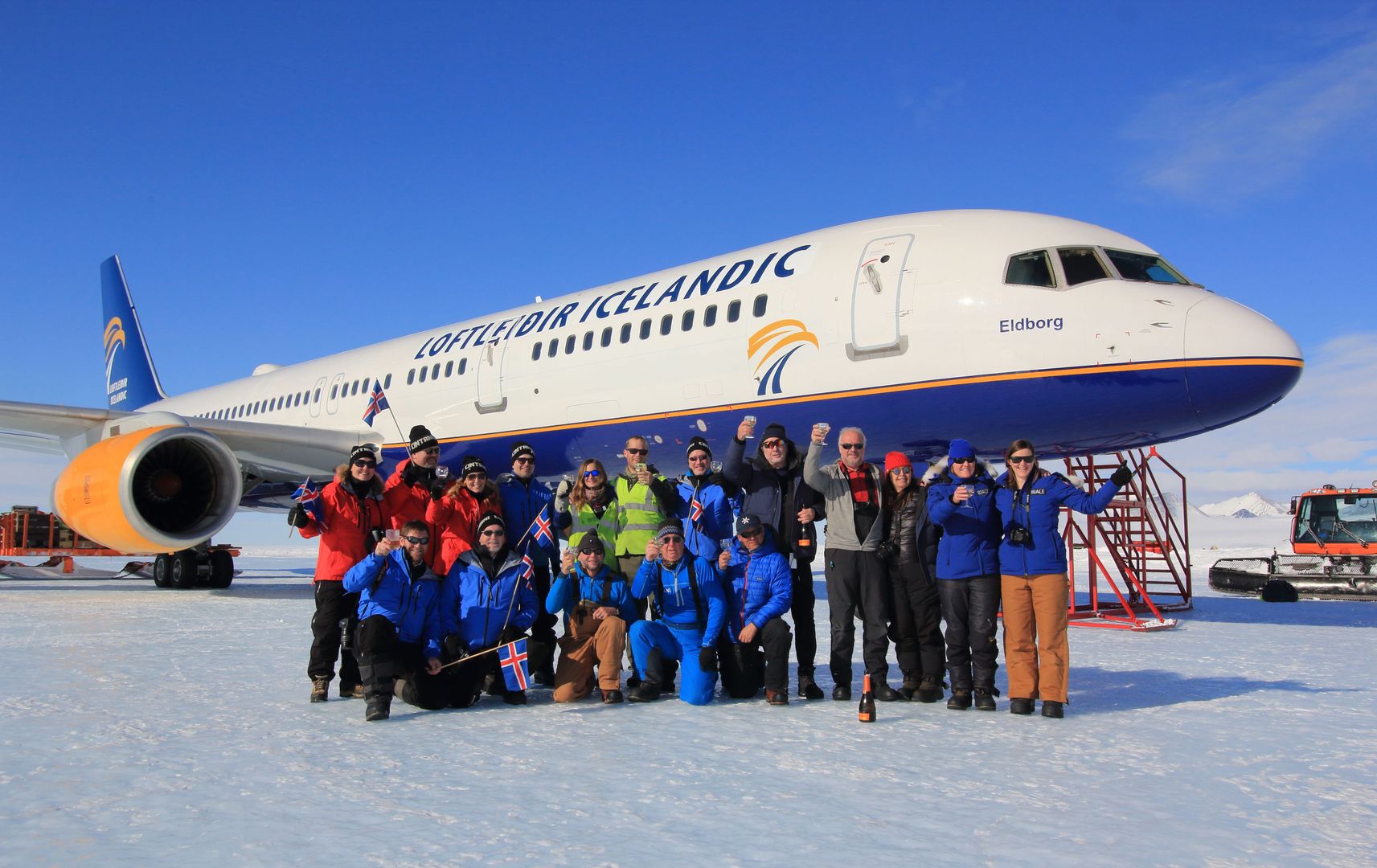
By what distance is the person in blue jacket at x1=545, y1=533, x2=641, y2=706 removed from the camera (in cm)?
556

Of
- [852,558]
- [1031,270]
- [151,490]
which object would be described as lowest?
[852,558]

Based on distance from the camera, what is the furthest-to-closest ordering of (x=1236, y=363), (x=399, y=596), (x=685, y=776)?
(x=1236, y=363), (x=399, y=596), (x=685, y=776)

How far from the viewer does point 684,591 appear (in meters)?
5.74

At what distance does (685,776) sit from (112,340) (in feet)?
82.2

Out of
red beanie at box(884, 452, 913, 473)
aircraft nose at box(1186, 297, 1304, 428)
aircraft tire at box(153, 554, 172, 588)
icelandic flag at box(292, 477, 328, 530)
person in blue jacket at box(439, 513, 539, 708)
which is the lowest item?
aircraft tire at box(153, 554, 172, 588)

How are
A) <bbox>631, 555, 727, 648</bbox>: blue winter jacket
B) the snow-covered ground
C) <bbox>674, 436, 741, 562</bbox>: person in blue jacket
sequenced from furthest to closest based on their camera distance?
<bbox>674, 436, 741, 562</bbox>: person in blue jacket < <bbox>631, 555, 727, 648</bbox>: blue winter jacket < the snow-covered ground

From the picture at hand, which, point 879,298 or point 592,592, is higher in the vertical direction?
point 879,298

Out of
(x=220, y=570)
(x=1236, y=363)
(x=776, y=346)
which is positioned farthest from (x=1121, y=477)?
(x=220, y=570)

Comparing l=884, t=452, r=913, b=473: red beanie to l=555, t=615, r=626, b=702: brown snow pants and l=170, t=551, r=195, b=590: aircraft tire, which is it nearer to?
l=555, t=615, r=626, b=702: brown snow pants

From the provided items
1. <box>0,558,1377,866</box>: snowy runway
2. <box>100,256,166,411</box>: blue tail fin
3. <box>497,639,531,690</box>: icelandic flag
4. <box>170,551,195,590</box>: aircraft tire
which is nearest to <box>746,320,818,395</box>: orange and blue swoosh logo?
<box>0,558,1377,866</box>: snowy runway

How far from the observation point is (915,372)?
8.17 m

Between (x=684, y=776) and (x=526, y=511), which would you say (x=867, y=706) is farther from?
(x=526, y=511)

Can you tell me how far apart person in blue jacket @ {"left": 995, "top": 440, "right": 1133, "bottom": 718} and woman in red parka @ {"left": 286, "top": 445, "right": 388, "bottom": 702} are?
3667 millimetres

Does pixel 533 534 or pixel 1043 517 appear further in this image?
pixel 533 534
